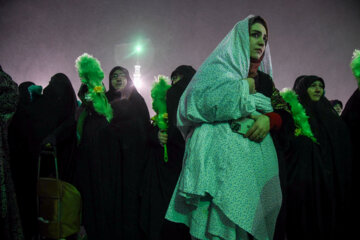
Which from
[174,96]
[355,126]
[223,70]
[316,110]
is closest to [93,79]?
[174,96]

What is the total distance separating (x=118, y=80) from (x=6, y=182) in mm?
1627

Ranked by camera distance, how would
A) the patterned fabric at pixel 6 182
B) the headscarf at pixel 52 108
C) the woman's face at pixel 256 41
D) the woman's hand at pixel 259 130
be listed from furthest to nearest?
the headscarf at pixel 52 108, the patterned fabric at pixel 6 182, the woman's face at pixel 256 41, the woman's hand at pixel 259 130

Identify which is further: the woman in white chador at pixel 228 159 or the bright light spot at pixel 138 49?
the bright light spot at pixel 138 49

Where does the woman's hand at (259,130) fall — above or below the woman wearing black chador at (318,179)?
above

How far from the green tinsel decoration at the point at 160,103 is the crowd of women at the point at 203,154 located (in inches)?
3.9

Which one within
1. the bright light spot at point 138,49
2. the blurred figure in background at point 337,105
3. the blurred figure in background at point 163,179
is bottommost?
the blurred figure in background at point 163,179

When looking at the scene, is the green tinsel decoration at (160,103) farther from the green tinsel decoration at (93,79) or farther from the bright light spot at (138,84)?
the bright light spot at (138,84)

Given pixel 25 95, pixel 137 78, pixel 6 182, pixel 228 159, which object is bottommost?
pixel 6 182

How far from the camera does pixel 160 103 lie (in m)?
2.53

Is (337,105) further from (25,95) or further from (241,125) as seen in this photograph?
(25,95)

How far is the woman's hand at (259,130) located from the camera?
116 cm

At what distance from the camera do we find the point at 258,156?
1.16 meters

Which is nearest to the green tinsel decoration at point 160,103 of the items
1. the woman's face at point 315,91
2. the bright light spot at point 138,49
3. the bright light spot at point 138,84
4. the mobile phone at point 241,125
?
the mobile phone at point 241,125

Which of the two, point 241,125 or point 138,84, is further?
point 138,84
